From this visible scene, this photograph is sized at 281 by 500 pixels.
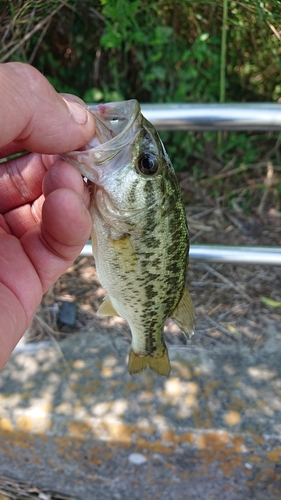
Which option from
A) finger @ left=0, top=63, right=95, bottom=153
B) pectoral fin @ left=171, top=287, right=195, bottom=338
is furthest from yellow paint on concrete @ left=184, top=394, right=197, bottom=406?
finger @ left=0, top=63, right=95, bottom=153

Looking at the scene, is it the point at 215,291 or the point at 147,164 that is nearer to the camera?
the point at 147,164

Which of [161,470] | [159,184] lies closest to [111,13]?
[159,184]

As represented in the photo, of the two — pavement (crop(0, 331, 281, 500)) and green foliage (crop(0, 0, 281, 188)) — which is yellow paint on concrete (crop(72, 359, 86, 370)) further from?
green foliage (crop(0, 0, 281, 188))

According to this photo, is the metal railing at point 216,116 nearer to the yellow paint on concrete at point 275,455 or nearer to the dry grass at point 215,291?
the dry grass at point 215,291

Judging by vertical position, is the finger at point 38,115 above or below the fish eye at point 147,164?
above

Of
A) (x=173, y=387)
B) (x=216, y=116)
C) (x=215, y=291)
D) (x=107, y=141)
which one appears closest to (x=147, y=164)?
(x=107, y=141)

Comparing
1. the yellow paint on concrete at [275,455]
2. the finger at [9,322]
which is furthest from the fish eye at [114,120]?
the yellow paint on concrete at [275,455]

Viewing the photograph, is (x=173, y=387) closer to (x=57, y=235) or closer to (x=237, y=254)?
(x=237, y=254)
